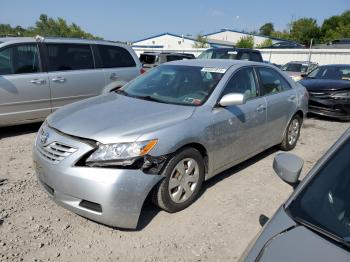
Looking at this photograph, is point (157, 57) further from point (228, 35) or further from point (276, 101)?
point (228, 35)

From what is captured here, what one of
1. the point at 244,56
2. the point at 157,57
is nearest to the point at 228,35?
the point at 157,57

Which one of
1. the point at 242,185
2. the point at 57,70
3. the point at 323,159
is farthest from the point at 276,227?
the point at 57,70

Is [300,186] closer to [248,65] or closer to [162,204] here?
[162,204]

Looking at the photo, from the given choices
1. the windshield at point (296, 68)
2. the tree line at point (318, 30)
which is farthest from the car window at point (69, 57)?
the tree line at point (318, 30)

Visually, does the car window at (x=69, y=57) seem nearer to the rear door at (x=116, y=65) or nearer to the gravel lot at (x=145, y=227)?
the rear door at (x=116, y=65)

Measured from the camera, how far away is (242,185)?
179 inches

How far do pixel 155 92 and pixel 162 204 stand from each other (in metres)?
1.52

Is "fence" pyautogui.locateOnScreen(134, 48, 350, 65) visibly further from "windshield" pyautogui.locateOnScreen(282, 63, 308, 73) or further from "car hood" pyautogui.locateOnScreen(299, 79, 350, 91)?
"car hood" pyautogui.locateOnScreen(299, 79, 350, 91)

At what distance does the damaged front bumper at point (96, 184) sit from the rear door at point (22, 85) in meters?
3.06

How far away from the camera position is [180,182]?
11.8 feet

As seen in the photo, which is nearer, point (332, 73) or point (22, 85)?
point (22, 85)

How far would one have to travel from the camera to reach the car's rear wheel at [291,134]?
582 cm

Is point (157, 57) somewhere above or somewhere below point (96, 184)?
above

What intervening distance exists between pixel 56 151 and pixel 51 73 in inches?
138
